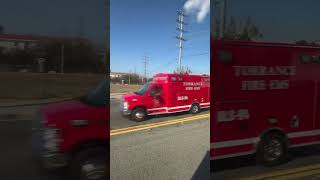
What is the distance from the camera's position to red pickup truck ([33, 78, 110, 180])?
2.70m

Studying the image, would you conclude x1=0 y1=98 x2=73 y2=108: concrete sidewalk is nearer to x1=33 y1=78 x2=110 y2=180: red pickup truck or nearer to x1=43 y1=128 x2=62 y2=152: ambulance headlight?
x1=33 y1=78 x2=110 y2=180: red pickup truck

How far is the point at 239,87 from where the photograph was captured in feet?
14.5

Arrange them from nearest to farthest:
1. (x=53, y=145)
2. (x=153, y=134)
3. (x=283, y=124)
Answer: (x=53, y=145)
(x=153, y=134)
(x=283, y=124)

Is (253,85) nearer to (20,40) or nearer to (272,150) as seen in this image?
(272,150)

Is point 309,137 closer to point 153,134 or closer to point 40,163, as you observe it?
point 153,134

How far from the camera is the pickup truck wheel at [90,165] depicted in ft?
9.16

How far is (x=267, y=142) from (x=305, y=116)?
82cm

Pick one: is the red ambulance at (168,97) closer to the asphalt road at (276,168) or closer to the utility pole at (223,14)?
the utility pole at (223,14)

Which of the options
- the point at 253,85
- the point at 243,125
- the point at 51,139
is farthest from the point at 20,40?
the point at 253,85

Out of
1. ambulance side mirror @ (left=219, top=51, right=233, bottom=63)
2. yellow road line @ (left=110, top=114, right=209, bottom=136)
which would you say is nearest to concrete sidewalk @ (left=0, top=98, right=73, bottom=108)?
yellow road line @ (left=110, top=114, right=209, bottom=136)

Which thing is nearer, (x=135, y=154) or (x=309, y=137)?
(x=135, y=154)

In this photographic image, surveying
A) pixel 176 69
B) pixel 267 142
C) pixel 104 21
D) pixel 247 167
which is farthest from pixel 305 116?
pixel 104 21

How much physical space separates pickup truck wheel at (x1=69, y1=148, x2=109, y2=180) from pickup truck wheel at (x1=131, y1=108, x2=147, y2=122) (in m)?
0.33

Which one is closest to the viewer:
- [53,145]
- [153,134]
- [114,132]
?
[53,145]
